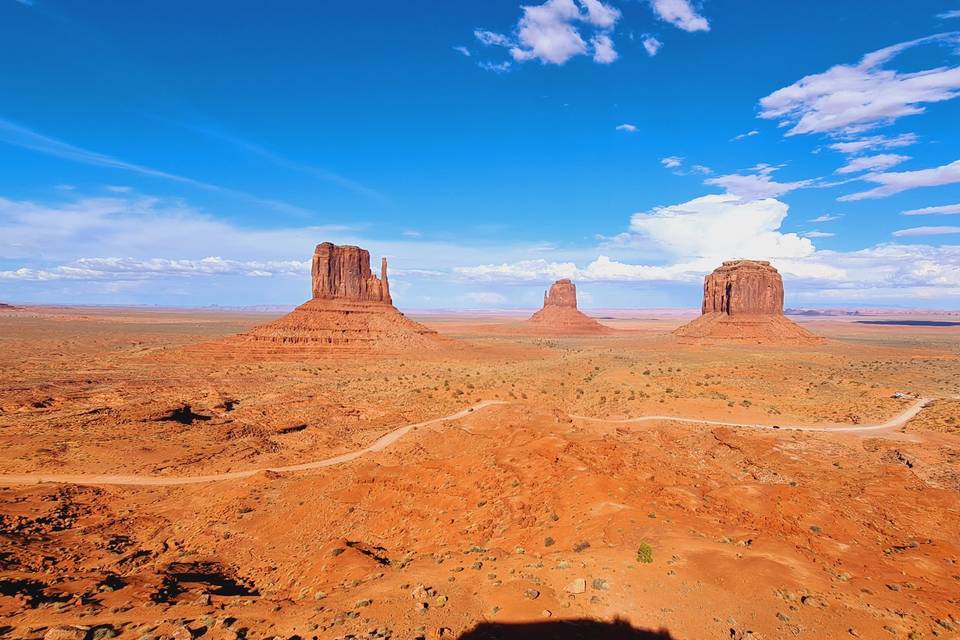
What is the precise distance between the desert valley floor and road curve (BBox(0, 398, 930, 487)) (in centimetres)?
30

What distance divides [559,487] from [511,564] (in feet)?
20.9

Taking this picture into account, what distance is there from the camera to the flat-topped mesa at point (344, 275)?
296 ft

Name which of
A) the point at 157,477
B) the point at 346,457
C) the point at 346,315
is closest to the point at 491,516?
the point at 346,457

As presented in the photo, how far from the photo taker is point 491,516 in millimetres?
17641

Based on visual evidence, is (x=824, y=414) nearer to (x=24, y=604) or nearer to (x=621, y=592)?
(x=621, y=592)

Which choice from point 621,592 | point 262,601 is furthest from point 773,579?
point 262,601

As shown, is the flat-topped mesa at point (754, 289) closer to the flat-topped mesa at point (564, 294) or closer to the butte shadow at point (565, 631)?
the flat-topped mesa at point (564, 294)

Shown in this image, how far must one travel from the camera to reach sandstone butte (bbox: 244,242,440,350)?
263 ft

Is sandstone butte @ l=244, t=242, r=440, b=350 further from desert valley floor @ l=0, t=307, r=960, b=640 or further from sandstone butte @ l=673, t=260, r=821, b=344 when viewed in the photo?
sandstone butte @ l=673, t=260, r=821, b=344

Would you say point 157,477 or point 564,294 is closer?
point 157,477

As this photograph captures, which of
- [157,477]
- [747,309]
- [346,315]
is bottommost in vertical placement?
[157,477]

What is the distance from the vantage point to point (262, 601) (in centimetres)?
1148

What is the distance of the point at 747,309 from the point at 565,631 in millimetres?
114428

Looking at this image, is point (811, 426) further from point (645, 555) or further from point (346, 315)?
point (346, 315)
